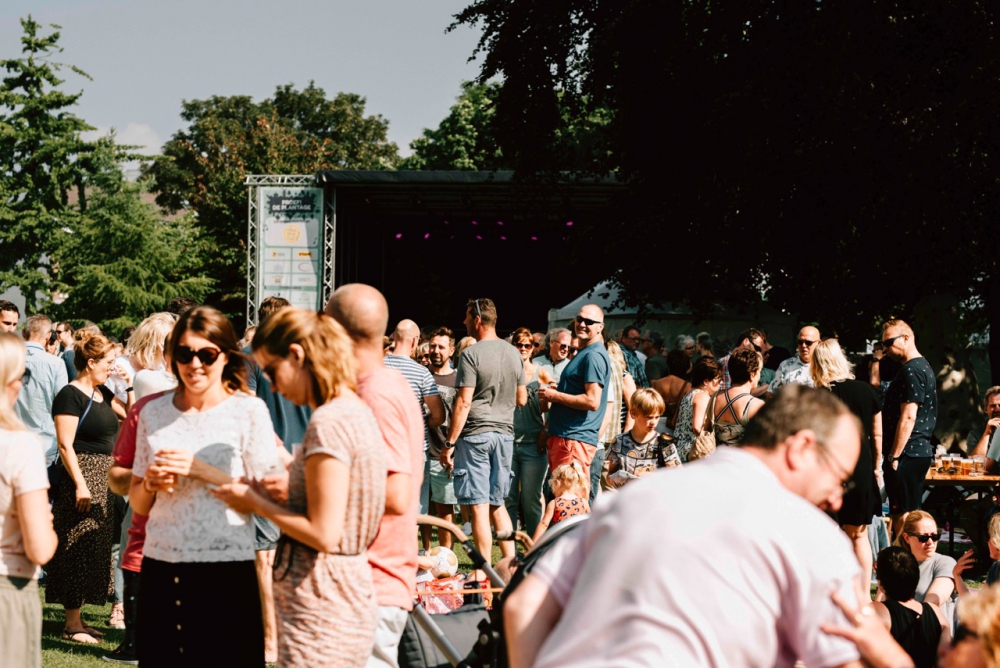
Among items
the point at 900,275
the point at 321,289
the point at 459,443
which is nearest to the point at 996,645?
the point at 459,443

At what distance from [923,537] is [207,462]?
4450 mm

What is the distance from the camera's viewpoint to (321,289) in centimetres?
2330

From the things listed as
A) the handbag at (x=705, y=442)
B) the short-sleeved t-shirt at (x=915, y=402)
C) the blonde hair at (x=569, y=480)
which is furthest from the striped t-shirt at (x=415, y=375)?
the short-sleeved t-shirt at (x=915, y=402)

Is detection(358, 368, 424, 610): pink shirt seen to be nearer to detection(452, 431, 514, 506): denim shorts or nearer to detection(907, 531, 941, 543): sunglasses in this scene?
detection(907, 531, 941, 543): sunglasses

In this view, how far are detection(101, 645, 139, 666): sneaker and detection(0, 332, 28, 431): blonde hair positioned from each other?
2.91 m

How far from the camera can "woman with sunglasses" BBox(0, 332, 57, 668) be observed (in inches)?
128

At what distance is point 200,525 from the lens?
11.4 feet

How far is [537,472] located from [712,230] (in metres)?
7.16

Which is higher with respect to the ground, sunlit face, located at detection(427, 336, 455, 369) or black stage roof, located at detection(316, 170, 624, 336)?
black stage roof, located at detection(316, 170, 624, 336)

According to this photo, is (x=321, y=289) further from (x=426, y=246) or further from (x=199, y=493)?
(x=199, y=493)

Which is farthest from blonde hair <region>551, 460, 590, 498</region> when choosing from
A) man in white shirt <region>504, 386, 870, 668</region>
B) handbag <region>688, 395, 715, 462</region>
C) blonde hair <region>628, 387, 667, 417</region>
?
man in white shirt <region>504, 386, 870, 668</region>

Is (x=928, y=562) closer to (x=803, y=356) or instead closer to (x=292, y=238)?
(x=803, y=356)

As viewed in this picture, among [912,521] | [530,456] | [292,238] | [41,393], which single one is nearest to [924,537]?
[912,521]

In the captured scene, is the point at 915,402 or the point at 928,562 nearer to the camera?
the point at 928,562
